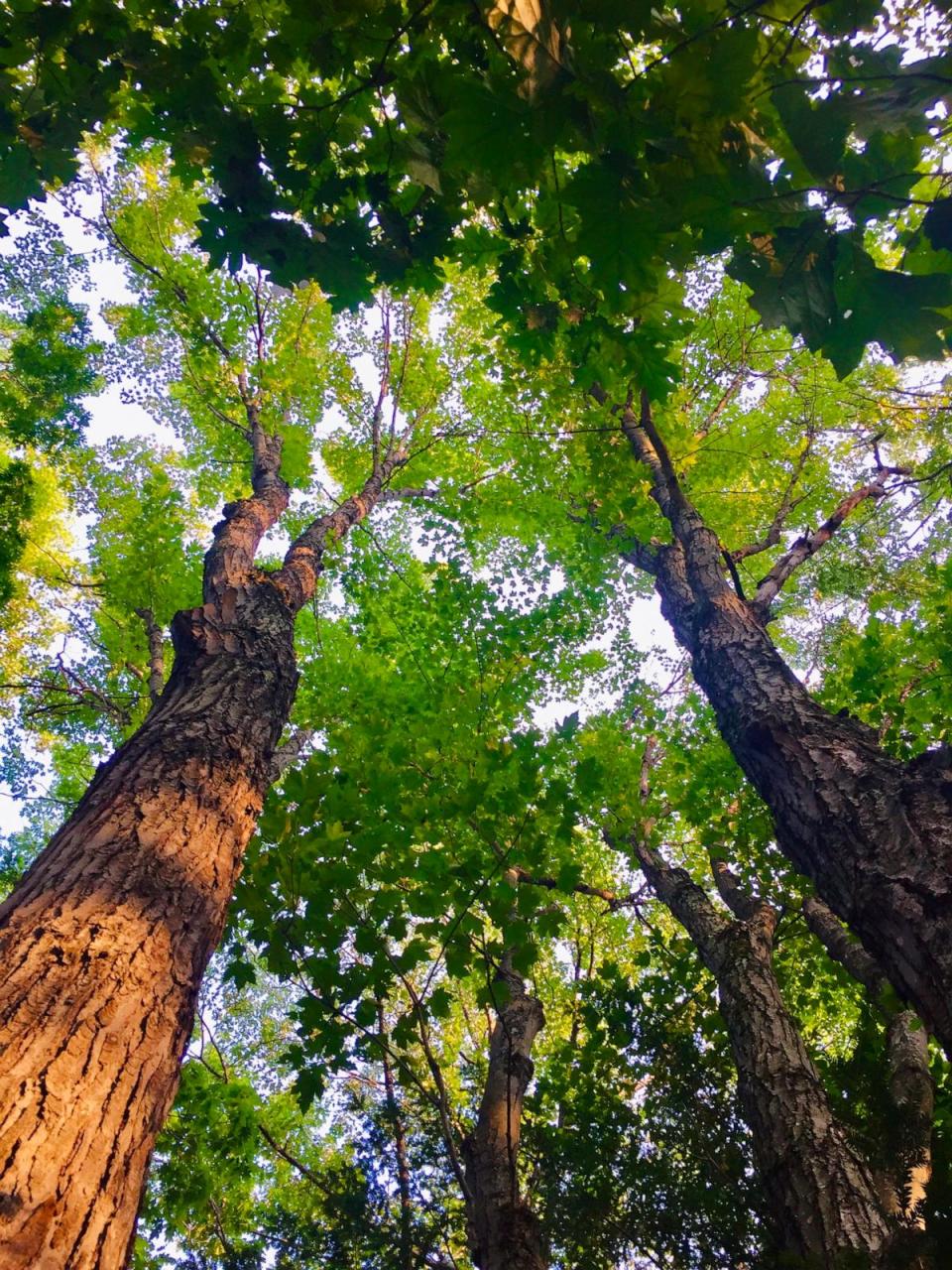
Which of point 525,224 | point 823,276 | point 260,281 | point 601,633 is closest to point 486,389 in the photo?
point 260,281

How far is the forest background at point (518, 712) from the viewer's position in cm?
174

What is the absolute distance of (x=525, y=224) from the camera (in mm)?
2719

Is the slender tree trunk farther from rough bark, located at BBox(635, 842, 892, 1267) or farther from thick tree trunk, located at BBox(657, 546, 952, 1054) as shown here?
rough bark, located at BBox(635, 842, 892, 1267)

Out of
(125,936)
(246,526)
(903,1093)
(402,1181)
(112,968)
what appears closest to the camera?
(112,968)

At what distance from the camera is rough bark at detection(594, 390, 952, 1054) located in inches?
81.6

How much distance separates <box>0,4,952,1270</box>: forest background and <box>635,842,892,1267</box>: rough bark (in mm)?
26

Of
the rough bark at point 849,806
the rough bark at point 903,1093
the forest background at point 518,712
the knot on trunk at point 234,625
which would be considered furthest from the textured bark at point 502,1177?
the knot on trunk at point 234,625

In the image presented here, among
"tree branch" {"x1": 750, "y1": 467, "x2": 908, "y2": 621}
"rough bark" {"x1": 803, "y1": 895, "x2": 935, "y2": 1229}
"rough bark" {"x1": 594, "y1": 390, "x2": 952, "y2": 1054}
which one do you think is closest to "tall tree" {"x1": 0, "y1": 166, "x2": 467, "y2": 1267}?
"rough bark" {"x1": 594, "y1": 390, "x2": 952, "y2": 1054}

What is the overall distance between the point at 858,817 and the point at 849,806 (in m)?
0.08

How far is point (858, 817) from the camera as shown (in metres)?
2.55

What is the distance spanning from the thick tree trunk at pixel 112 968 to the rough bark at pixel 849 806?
84.8 inches

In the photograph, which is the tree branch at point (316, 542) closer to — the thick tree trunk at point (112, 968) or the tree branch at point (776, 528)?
the thick tree trunk at point (112, 968)

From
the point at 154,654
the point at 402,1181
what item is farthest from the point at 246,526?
the point at 402,1181

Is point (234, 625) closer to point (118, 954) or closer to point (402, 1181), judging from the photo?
point (118, 954)
